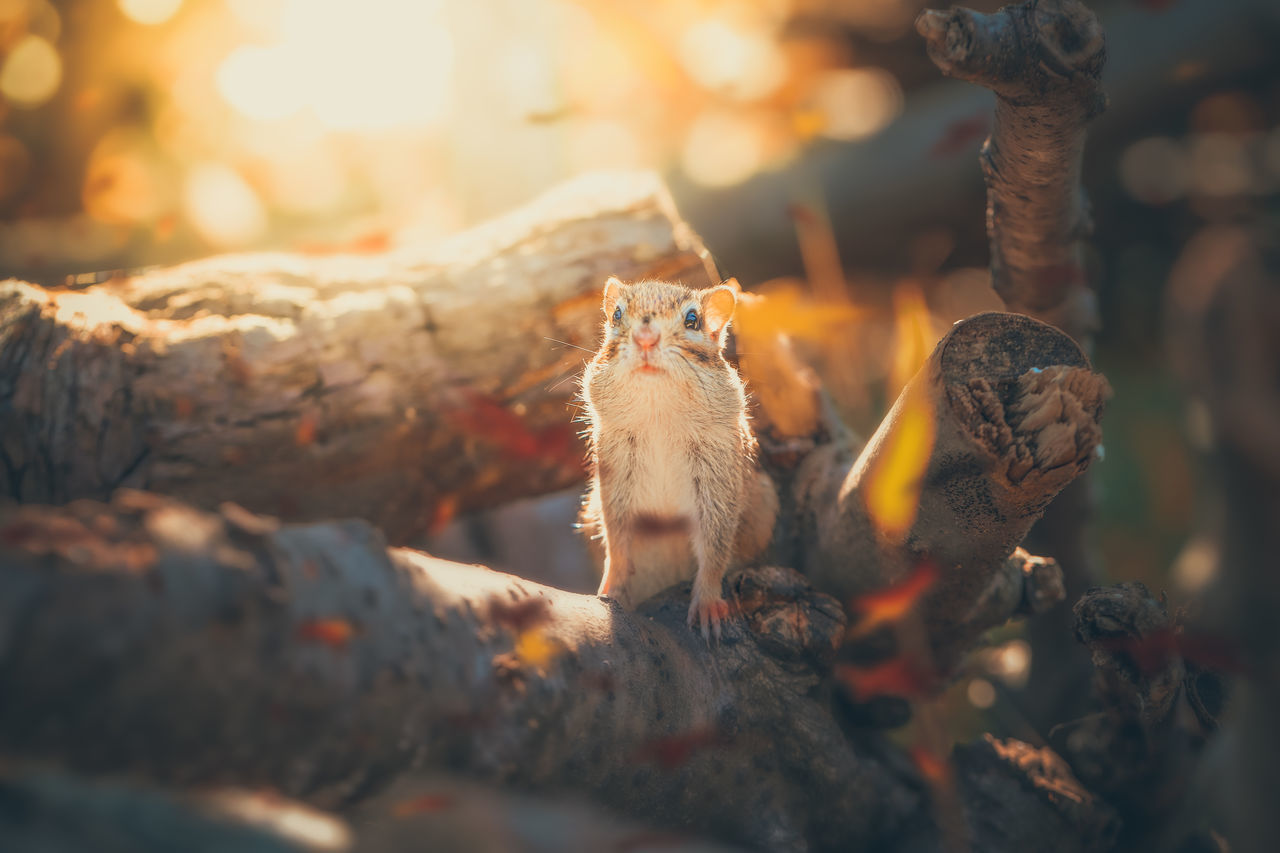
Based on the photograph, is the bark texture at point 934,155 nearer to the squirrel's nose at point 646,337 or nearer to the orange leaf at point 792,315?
the orange leaf at point 792,315

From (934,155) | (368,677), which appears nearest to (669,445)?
(368,677)

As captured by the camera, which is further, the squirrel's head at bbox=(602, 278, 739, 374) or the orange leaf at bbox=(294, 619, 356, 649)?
the squirrel's head at bbox=(602, 278, 739, 374)

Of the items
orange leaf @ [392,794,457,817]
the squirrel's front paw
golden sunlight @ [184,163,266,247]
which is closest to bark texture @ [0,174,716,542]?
the squirrel's front paw

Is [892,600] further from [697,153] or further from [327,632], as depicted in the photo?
[697,153]

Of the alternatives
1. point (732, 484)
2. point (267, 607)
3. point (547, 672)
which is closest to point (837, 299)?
point (732, 484)

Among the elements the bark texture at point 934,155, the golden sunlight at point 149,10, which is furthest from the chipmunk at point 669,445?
the golden sunlight at point 149,10

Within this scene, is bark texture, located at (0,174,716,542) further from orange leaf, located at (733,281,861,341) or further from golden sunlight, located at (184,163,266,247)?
golden sunlight, located at (184,163,266,247)

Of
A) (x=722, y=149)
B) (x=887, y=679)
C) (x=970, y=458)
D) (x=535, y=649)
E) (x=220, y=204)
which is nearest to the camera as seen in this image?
(x=535, y=649)
